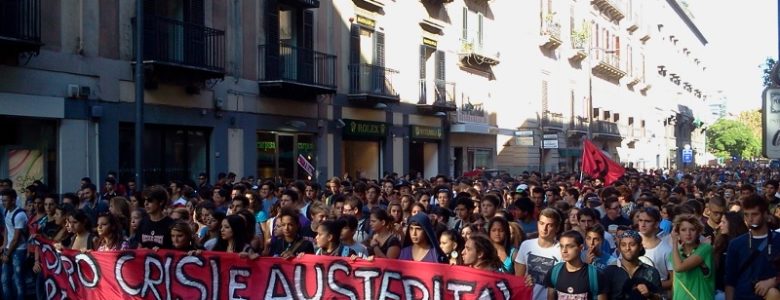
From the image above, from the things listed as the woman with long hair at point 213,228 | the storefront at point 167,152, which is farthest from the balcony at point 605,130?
the woman with long hair at point 213,228

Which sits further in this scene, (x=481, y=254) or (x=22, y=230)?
(x=22, y=230)

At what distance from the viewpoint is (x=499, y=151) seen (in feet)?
118

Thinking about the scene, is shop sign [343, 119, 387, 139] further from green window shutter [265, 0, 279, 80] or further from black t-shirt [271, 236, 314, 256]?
black t-shirt [271, 236, 314, 256]

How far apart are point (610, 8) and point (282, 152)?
30003 millimetres

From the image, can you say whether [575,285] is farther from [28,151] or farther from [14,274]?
[28,151]

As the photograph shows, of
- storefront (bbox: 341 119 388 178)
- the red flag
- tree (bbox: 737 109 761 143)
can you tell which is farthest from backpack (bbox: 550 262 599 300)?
tree (bbox: 737 109 761 143)

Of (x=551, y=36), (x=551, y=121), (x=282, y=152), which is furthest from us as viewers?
(x=551, y=121)

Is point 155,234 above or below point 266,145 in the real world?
below

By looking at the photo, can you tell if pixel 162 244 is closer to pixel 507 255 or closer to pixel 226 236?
pixel 226 236

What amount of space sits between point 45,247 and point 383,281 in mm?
3551

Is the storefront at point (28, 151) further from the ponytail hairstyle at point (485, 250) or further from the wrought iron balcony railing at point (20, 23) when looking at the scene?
the ponytail hairstyle at point (485, 250)

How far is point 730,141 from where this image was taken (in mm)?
88625

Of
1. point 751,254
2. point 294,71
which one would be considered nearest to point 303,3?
point 294,71

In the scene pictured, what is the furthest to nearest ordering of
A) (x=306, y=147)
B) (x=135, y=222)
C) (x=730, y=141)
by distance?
1. (x=730, y=141)
2. (x=306, y=147)
3. (x=135, y=222)
